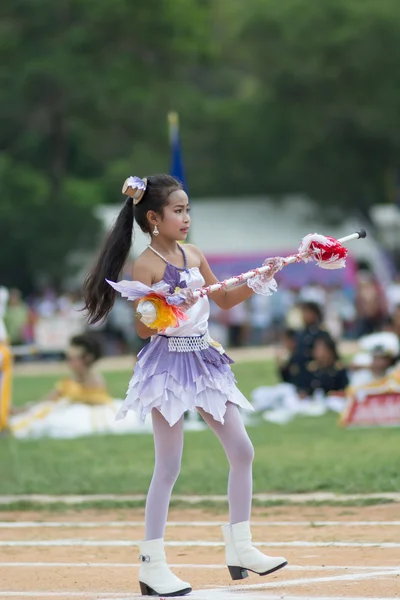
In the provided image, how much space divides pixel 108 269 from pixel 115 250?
11 centimetres

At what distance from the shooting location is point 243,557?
670 cm

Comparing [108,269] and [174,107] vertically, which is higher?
[174,107]

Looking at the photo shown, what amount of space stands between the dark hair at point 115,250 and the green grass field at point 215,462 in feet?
13.9

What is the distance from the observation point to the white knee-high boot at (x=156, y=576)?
6.46 meters

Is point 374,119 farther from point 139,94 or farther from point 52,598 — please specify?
point 52,598

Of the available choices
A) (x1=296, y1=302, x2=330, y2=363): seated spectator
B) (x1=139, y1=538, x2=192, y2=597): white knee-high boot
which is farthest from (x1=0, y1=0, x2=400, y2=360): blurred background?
(x1=139, y1=538, x2=192, y2=597): white knee-high boot

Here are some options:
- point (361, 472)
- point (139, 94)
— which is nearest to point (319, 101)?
point (139, 94)

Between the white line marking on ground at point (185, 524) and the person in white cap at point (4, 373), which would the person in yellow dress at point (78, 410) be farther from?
the white line marking on ground at point (185, 524)

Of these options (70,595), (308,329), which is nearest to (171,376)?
(70,595)

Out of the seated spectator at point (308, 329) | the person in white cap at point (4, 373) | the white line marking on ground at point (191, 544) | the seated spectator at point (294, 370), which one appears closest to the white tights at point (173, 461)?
the white line marking on ground at point (191, 544)

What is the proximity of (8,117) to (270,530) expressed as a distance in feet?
120

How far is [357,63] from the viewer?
143 ft

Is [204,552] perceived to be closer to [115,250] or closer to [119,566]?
[119,566]

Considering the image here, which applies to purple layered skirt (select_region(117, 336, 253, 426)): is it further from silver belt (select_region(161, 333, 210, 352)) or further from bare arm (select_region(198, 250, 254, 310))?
bare arm (select_region(198, 250, 254, 310))
